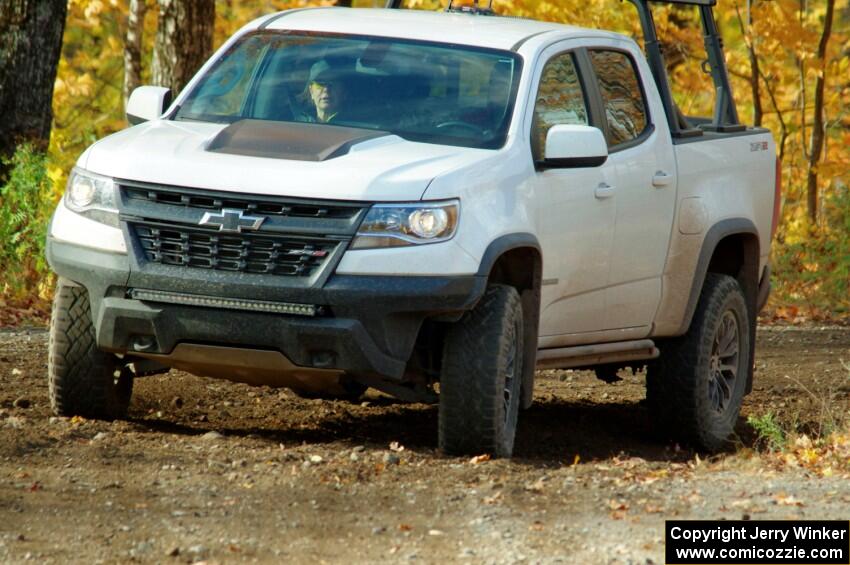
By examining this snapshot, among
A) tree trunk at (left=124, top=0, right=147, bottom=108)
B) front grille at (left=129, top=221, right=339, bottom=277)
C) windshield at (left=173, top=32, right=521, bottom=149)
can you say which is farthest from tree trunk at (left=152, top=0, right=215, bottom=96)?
front grille at (left=129, top=221, right=339, bottom=277)

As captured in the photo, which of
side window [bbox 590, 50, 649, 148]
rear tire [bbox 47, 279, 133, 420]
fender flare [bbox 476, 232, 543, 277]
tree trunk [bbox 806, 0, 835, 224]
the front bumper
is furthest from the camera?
tree trunk [bbox 806, 0, 835, 224]

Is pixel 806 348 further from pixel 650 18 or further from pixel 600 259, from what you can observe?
pixel 600 259

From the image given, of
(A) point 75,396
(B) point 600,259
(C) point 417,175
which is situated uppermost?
(C) point 417,175

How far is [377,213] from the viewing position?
5.97 m

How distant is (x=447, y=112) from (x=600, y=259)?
3.55ft

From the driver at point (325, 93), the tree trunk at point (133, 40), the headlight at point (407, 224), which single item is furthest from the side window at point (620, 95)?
the tree trunk at point (133, 40)

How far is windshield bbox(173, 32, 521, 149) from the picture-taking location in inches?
271

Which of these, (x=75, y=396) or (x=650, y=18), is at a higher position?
(x=650, y=18)

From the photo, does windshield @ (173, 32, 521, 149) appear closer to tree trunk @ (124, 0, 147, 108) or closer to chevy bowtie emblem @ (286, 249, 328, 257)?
chevy bowtie emblem @ (286, 249, 328, 257)

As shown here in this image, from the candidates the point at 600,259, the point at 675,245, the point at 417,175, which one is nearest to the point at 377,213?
the point at 417,175

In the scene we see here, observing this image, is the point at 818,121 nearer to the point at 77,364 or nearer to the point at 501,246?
the point at 501,246

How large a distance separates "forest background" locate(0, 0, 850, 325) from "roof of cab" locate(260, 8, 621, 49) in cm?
453

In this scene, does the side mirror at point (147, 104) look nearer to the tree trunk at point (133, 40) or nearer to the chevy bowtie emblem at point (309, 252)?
the chevy bowtie emblem at point (309, 252)

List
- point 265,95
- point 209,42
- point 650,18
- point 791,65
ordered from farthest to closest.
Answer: point 791,65 < point 209,42 < point 650,18 < point 265,95
